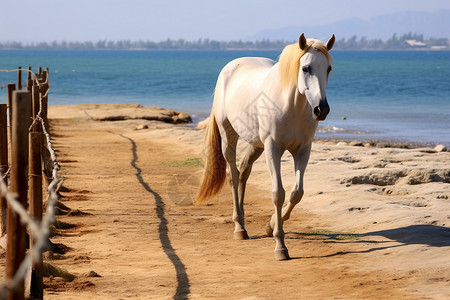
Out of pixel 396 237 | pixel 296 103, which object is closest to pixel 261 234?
pixel 396 237

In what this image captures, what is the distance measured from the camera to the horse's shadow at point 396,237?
21.9 ft

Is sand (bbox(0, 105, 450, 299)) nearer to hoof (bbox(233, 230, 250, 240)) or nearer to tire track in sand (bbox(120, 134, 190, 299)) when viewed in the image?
tire track in sand (bbox(120, 134, 190, 299))

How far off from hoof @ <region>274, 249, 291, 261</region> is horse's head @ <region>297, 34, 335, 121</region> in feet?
4.45

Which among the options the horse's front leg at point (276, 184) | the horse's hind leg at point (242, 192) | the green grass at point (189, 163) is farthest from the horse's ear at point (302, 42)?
the green grass at point (189, 163)

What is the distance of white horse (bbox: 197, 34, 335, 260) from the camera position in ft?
20.3

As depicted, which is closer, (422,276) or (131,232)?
(422,276)

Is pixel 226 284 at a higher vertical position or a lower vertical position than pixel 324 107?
lower

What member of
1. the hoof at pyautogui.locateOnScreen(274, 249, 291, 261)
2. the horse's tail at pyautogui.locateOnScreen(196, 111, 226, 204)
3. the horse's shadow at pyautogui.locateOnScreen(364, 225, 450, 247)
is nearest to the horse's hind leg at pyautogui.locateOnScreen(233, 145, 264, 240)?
the horse's tail at pyautogui.locateOnScreen(196, 111, 226, 204)

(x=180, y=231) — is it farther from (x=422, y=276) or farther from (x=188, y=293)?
(x=422, y=276)

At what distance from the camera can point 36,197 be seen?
503 centimetres

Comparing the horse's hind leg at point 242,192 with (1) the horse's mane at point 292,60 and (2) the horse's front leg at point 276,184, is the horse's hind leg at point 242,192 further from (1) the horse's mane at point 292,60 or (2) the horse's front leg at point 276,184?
(1) the horse's mane at point 292,60

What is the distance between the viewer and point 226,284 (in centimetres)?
Result: 564

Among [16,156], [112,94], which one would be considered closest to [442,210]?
[16,156]

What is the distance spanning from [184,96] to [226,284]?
134 feet
